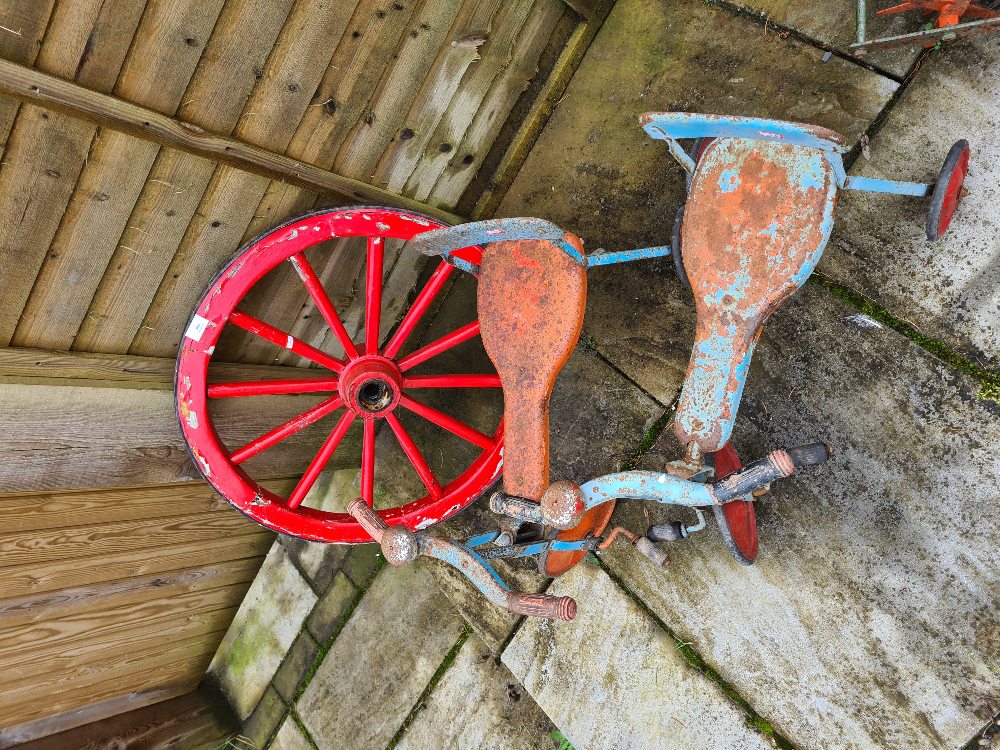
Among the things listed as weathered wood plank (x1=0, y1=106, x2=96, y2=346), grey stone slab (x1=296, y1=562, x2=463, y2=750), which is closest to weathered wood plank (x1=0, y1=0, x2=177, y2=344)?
weathered wood plank (x1=0, y1=106, x2=96, y2=346)

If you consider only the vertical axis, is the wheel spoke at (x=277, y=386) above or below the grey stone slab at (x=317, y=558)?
below

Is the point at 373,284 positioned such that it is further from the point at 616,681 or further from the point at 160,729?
the point at 160,729

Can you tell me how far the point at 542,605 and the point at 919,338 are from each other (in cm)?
126

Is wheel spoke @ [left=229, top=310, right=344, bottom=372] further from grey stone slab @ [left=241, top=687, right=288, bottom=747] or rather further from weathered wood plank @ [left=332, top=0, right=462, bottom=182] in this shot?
grey stone slab @ [left=241, top=687, right=288, bottom=747]

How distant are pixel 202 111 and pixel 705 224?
1.27 meters

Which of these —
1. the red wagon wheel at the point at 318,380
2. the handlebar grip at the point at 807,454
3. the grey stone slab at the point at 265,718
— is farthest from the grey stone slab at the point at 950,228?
the grey stone slab at the point at 265,718

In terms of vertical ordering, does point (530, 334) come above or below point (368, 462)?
below

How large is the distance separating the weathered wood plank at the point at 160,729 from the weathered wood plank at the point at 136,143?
170cm

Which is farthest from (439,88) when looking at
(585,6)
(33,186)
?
(33,186)

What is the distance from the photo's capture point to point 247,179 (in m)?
1.99

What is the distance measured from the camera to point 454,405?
267 cm

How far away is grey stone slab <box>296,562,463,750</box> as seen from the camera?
108 inches

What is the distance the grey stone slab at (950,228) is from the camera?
1.80m

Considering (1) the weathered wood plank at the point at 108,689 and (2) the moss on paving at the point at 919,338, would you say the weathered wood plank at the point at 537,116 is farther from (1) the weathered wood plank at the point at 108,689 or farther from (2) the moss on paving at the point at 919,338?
(1) the weathered wood plank at the point at 108,689
